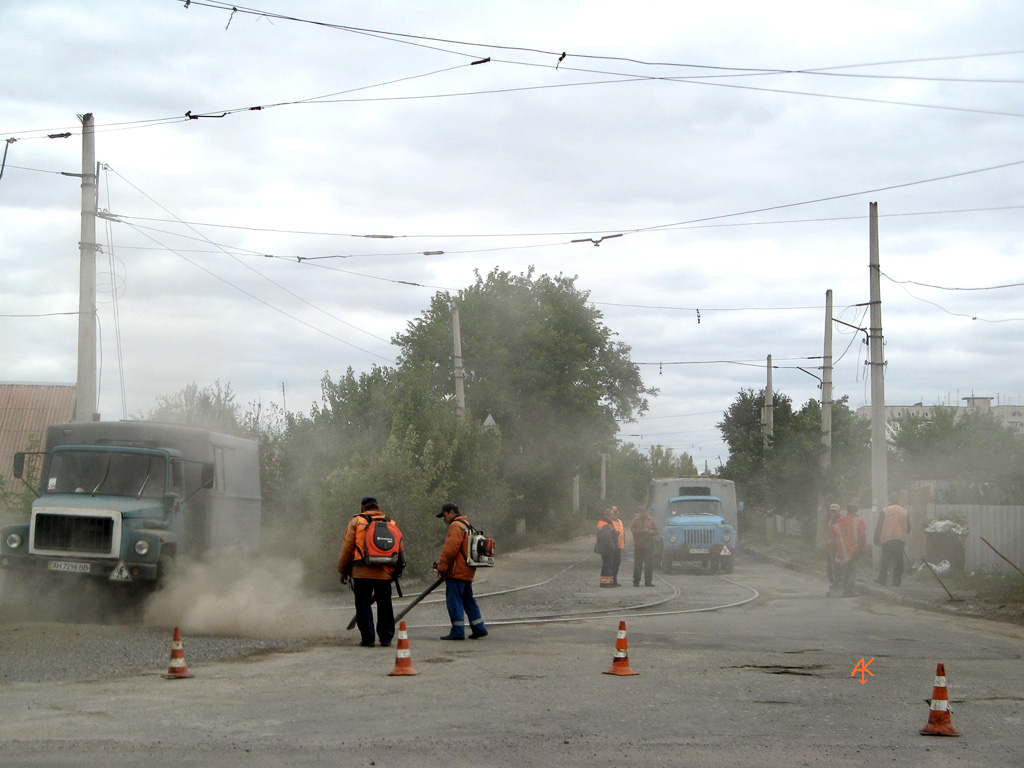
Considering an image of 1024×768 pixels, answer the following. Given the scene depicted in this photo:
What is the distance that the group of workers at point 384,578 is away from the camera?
37.3 feet

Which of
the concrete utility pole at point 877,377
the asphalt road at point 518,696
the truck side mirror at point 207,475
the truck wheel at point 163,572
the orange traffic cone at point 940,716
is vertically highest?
the concrete utility pole at point 877,377

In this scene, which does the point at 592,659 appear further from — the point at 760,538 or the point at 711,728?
the point at 760,538

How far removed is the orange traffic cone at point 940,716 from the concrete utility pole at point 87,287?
14.4 metres

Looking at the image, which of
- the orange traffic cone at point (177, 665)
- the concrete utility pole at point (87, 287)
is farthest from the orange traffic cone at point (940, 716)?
the concrete utility pole at point (87, 287)

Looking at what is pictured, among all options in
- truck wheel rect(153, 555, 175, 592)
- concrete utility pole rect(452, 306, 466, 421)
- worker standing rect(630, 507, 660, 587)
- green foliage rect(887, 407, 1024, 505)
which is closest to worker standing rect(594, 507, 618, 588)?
worker standing rect(630, 507, 660, 587)

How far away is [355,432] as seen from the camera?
25516mm

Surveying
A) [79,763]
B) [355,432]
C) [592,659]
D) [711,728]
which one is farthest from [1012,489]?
[79,763]

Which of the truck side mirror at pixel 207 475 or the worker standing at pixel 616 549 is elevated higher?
the truck side mirror at pixel 207 475

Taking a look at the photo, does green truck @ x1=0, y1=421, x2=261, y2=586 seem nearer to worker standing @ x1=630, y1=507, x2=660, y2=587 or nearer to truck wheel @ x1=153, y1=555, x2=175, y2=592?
truck wheel @ x1=153, y1=555, x2=175, y2=592

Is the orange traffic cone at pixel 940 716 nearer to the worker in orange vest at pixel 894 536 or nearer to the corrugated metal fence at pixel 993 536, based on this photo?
the worker in orange vest at pixel 894 536

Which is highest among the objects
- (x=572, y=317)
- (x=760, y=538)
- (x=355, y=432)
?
(x=572, y=317)

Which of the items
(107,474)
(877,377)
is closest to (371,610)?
(107,474)

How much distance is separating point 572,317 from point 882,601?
115ft

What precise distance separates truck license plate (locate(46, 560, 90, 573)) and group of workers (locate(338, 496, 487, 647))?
4.14 m
